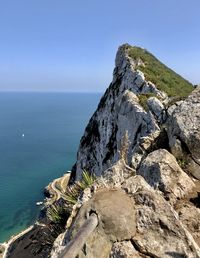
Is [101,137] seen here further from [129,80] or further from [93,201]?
[93,201]

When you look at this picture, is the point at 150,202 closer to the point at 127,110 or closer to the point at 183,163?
the point at 183,163

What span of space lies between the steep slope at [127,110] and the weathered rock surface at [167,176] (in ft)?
→ 49.6

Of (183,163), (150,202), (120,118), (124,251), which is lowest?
(120,118)

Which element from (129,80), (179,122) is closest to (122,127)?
(129,80)

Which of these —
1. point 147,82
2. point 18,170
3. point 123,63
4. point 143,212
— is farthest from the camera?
point 18,170

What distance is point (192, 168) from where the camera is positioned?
11.5 m

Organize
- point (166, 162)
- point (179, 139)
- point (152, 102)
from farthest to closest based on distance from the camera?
point (152, 102), point (179, 139), point (166, 162)

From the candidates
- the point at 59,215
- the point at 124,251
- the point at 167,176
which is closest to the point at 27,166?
the point at 59,215

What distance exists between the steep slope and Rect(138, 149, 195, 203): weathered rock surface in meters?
15.1

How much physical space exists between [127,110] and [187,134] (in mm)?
23329

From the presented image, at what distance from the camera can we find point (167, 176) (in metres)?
10.4

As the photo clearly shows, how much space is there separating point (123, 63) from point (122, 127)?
19695 millimetres

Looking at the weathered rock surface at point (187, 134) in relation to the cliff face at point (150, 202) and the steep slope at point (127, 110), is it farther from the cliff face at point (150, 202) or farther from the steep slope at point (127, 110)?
the steep slope at point (127, 110)

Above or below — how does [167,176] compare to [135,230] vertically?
above
